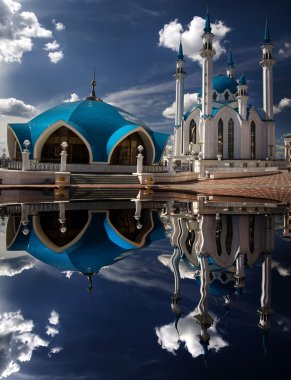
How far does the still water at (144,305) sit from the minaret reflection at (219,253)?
2 centimetres

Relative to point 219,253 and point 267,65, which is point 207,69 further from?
point 219,253

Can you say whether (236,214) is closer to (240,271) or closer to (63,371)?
(240,271)

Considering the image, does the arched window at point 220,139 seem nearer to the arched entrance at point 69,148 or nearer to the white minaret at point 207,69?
the white minaret at point 207,69

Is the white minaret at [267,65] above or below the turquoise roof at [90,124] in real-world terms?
above

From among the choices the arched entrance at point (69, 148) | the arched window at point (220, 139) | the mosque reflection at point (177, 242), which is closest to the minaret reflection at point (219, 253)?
the mosque reflection at point (177, 242)

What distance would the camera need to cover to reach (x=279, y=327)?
281cm

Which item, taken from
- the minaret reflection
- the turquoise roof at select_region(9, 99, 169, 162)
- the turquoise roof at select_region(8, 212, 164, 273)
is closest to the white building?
the turquoise roof at select_region(9, 99, 169, 162)

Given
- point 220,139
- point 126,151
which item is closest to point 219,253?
point 126,151

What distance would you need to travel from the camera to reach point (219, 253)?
555 centimetres

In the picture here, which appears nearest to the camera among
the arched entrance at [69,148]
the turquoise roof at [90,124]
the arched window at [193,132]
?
the turquoise roof at [90,124]

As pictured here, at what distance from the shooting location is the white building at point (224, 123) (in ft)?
144

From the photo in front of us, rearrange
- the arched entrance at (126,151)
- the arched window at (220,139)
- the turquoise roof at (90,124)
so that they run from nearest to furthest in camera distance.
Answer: the turquoise roof at (90,124), the arched entrance at (126,151), the arched window at (220,139)

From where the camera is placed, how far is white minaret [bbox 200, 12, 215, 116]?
4291cm

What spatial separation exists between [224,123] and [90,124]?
79.2ft
